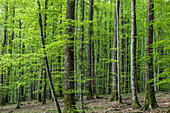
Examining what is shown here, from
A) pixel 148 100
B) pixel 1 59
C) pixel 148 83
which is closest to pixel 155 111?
pixel 148 100

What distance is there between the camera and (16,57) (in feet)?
21.8

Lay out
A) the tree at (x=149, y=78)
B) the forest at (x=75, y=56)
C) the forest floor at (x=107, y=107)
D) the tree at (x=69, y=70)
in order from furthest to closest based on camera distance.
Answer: the forest floor at (x=107, y=107), the tree at (x=149, y=78), the tree at (x=69, y=70), the forest at (x=75, y=56)

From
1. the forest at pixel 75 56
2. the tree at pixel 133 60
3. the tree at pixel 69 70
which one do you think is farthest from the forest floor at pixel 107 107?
the tree at pixel 69 70

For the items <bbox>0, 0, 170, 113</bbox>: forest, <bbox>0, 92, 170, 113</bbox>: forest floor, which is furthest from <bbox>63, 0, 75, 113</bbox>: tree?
<bbox>0, 92, 170, 113</bbox>: forest floor

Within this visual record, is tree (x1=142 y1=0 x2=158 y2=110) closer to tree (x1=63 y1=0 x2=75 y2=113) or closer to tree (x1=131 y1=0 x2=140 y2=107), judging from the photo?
tree (x1=131 y1=0 x2=140 y2=107)

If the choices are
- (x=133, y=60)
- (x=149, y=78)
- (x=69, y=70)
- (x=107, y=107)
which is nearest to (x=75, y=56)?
(x=69, y=70)

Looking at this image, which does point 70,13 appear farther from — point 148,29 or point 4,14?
point 4,14

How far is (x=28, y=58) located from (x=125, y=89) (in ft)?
52.3

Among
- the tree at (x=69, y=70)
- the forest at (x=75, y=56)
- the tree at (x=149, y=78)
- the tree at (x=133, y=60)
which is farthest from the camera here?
the tree at (x=133, y=60)

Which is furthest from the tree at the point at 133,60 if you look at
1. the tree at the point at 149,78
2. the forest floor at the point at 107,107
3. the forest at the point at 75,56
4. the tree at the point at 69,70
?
the tree at the point at 69,70

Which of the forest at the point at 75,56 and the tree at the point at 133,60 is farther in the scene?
the tree at the point at 133,60

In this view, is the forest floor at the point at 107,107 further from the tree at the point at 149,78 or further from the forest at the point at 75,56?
the tree at the point at 149,78

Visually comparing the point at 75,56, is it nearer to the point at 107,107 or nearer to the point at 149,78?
the point at 107,107

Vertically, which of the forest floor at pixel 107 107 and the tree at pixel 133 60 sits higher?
the tree at pixel 133 60
